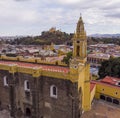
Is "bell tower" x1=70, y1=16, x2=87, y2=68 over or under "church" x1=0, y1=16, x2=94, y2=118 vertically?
over

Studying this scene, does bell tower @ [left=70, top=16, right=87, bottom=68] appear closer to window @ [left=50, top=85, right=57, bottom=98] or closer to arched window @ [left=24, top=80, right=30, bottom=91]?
window @ [left=50, top=85, right=57, bottom=98]

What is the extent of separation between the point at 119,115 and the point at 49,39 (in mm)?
105543

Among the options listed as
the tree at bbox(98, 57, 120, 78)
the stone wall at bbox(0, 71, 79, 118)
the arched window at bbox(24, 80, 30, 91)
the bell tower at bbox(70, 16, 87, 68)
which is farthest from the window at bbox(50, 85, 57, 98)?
the tree at bbox(98, 57, 120, 78)

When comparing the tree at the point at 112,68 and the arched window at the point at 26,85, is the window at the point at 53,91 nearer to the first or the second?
the arched window at the point at 26,85

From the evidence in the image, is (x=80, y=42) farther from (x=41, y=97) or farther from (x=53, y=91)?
(x=41, y=97)

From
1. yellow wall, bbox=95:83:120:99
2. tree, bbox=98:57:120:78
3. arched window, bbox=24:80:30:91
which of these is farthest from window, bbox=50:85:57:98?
tree, bbox=98:57:120:78

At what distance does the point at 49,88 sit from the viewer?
19312mm

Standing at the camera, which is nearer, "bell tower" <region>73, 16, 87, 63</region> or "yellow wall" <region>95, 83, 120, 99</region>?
"bell tower" <region>73, 16, 87, 63</region>

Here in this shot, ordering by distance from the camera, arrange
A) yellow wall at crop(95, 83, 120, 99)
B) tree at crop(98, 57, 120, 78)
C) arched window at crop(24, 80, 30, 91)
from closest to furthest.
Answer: arched window at crop(24, 80, 30, 91)
yellow wall at crop(95, 83, 120, 99)
tree at crop(98, 57, 120, 78)

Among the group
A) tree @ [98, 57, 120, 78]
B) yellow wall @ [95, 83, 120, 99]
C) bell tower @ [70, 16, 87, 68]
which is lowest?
yellow wall @ [95, 83, 120, 99]

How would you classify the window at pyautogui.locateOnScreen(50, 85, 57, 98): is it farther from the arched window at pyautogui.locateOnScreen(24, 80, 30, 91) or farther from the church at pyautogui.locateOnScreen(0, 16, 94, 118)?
the arched window at pyautogui.locateOnScreen(24, 80, 30, 91)

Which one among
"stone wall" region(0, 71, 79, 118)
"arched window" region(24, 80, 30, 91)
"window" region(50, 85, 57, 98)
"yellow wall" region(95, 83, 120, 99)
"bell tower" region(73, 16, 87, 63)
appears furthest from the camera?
"yellow wall" region(95, 83, 120, 99)

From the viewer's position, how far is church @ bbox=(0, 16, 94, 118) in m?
18.1

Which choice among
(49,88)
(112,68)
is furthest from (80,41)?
(112,68)
